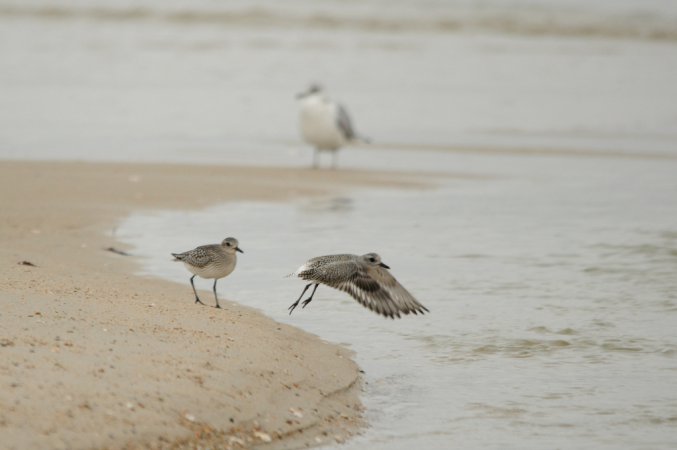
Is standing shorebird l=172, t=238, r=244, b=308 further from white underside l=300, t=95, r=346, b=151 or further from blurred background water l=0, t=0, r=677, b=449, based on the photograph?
white underside l=300, t=95, r=346, b=151

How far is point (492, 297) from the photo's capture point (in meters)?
9.61

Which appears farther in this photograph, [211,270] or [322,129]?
[322,129]

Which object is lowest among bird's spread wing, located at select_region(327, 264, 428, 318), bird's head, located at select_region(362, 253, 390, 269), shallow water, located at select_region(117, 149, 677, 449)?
shallow water, located at select_region(117, 149, 677, 449)

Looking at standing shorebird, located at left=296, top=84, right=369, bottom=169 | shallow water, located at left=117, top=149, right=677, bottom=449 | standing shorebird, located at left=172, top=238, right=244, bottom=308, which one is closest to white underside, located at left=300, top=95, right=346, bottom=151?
standing shorebird, located at left=296, top=84, right=369, bottom=169

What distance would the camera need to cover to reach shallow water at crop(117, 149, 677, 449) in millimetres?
6934

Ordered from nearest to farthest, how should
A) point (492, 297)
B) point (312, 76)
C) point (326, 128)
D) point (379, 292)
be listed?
point (379, 292) → point (492, 297) → point (326, 128) → point (312, 76)

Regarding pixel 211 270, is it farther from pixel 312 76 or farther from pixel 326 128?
pixel 312 76

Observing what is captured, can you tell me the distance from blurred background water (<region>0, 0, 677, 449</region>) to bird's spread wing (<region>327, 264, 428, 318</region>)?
23 centimetres

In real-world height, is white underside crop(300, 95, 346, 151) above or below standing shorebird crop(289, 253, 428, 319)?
above

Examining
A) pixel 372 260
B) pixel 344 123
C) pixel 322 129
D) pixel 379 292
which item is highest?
pixel 344 123

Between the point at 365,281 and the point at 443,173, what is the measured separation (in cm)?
877

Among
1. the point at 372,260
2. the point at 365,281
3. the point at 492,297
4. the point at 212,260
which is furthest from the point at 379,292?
the point at 492,297

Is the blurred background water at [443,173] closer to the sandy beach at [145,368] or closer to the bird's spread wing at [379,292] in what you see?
the bird's spread wing at [379,292]

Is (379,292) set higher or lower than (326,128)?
lower
